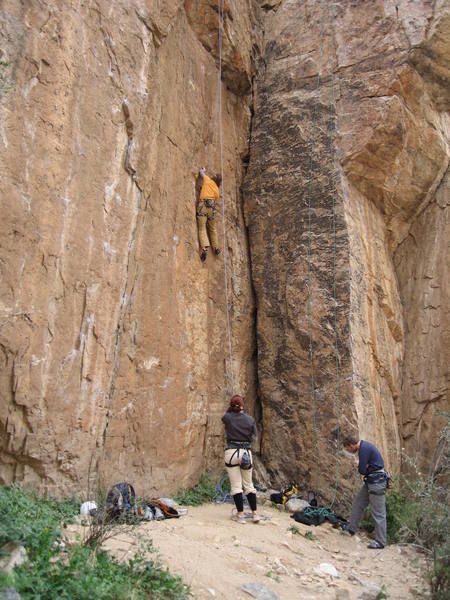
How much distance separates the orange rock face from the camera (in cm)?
581

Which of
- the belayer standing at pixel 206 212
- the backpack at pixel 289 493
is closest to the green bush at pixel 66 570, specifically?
the backpack at pixel 289 493

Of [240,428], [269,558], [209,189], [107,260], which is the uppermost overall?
[209,189]

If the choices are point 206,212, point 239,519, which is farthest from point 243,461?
point 206,212

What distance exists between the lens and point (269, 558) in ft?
17.5

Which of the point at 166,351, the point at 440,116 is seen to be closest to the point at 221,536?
the point at 166,351

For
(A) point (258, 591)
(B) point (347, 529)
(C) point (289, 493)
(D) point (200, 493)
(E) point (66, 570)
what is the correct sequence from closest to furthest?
(E) point (66, 570), (A) point (258, 591), (B) point (347, 529), (D) point (200, 493), (C) point (289, 493)

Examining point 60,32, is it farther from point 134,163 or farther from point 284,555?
point 284,555

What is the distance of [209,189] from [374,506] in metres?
5.32

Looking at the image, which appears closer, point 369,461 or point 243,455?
point 243,455

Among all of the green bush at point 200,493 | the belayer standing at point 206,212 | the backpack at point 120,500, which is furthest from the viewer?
the belayer standing at point 206,212

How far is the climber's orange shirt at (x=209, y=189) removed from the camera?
8.83 metres

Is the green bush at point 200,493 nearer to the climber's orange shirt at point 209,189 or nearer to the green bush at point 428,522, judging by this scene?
the green bush at point 428,522

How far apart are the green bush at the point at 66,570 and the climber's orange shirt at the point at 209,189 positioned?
222 inches

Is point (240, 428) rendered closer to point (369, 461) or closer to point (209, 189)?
point (369, 461)
